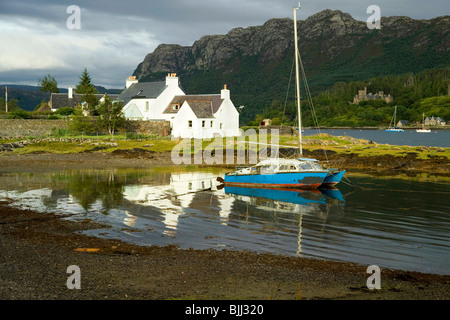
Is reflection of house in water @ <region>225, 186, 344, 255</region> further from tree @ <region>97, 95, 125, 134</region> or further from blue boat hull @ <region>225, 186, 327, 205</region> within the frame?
tree @ <region>97, 95, 125, 134</region>

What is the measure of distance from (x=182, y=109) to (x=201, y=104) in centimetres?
322

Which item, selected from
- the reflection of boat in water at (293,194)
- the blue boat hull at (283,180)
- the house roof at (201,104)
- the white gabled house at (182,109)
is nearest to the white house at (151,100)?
the white gabled house at (182,109)

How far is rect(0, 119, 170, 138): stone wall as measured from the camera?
70.8m

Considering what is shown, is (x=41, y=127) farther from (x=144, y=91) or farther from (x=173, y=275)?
(x=173, y=275)

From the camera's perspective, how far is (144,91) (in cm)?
8225

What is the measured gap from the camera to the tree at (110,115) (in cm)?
7231

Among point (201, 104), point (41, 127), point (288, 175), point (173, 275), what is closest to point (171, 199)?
point (288, 175)

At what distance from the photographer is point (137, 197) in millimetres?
32531

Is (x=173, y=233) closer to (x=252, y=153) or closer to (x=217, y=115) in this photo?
(x=252, y=153)

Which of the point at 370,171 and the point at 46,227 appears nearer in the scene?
the point at 46,227

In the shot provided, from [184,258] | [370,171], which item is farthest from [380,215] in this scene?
[370,171]

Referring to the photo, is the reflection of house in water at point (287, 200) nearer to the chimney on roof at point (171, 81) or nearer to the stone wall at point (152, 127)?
the stone wall at point (152, 127)

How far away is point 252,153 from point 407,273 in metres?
43.3

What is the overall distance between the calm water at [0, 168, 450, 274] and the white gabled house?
28876mm
